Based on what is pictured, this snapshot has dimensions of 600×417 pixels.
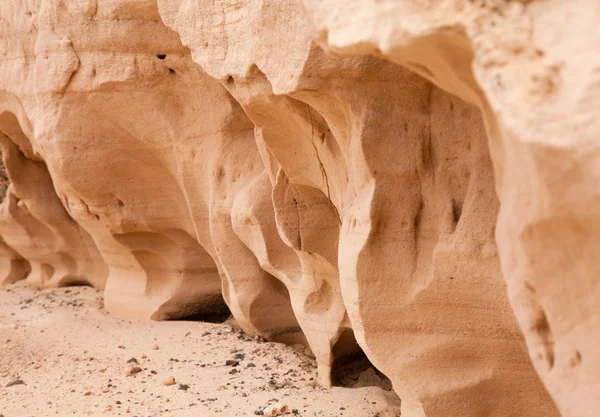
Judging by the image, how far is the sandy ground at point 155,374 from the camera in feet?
11.3

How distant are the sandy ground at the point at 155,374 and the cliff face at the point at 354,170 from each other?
28 cm

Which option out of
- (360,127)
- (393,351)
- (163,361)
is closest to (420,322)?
(393,351)

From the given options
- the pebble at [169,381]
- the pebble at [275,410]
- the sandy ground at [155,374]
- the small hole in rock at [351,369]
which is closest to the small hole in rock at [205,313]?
the sandy ground at [155,374]

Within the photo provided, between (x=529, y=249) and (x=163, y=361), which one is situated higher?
(x=529, y=249)

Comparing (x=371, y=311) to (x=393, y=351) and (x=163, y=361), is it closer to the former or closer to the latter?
(x=393, y=351)

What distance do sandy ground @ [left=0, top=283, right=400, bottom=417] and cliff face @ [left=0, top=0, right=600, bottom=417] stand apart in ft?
0.91

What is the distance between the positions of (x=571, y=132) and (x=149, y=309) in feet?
14.4

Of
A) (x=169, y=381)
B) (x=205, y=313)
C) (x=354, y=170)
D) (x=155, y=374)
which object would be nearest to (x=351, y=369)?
(x=169, y=381)

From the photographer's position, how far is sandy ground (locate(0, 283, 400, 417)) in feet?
11.3

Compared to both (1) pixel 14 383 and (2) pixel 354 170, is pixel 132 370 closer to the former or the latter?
(1) pixel 14 383

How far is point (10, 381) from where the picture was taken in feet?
13.6

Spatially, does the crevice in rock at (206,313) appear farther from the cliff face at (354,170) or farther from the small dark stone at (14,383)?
the small dark stone at (14,383)

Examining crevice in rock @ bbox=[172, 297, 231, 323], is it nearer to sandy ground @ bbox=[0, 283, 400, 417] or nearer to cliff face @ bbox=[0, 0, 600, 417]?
cliff face @ bbox=[0, 0, 600, 417]

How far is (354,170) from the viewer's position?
2.60 m
